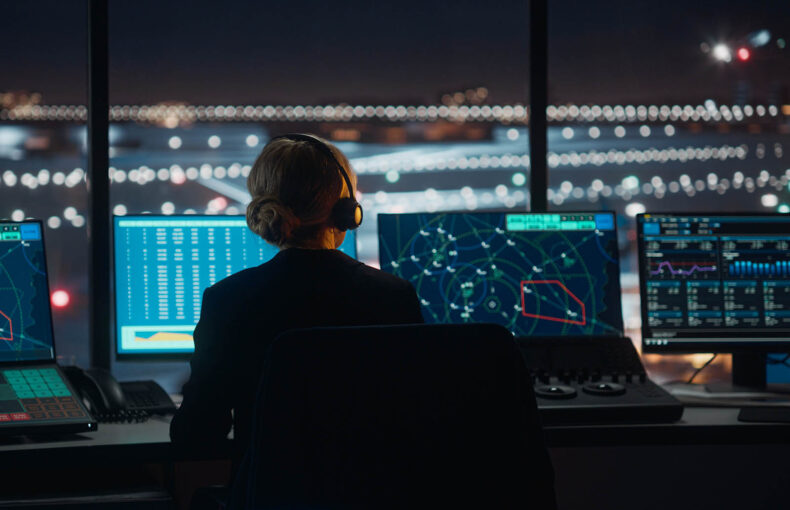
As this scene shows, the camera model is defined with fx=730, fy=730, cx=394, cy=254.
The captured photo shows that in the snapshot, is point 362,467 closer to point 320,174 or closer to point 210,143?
point 320,174

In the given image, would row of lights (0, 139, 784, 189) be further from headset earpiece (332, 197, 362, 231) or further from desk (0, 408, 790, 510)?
headset earpiece (332, 197, 362, 231)

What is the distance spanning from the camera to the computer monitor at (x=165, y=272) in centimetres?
201

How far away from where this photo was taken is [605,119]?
107 inches

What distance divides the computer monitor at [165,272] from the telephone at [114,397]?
14cm

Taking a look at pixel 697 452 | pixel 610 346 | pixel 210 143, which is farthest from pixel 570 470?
pixel 210 143

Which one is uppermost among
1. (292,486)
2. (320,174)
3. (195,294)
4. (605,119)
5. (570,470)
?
(605,119)

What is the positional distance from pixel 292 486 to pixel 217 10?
2.12 meters

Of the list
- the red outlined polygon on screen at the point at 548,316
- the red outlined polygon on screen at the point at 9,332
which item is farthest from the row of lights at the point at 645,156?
the red outlined polygon on screen at the point at 9,332

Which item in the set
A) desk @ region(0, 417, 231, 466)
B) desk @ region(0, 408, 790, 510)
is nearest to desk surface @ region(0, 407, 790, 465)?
desk @ region(0, 417, 231, 466)

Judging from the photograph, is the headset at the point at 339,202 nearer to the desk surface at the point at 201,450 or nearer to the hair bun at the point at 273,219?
the hair bun at the point at 273,219

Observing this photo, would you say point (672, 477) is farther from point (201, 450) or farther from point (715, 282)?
point (201, 450)

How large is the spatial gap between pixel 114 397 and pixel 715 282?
1.64 m

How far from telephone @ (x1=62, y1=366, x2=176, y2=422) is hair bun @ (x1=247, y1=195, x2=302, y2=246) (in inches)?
28.4

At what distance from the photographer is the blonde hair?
4.22 feet
